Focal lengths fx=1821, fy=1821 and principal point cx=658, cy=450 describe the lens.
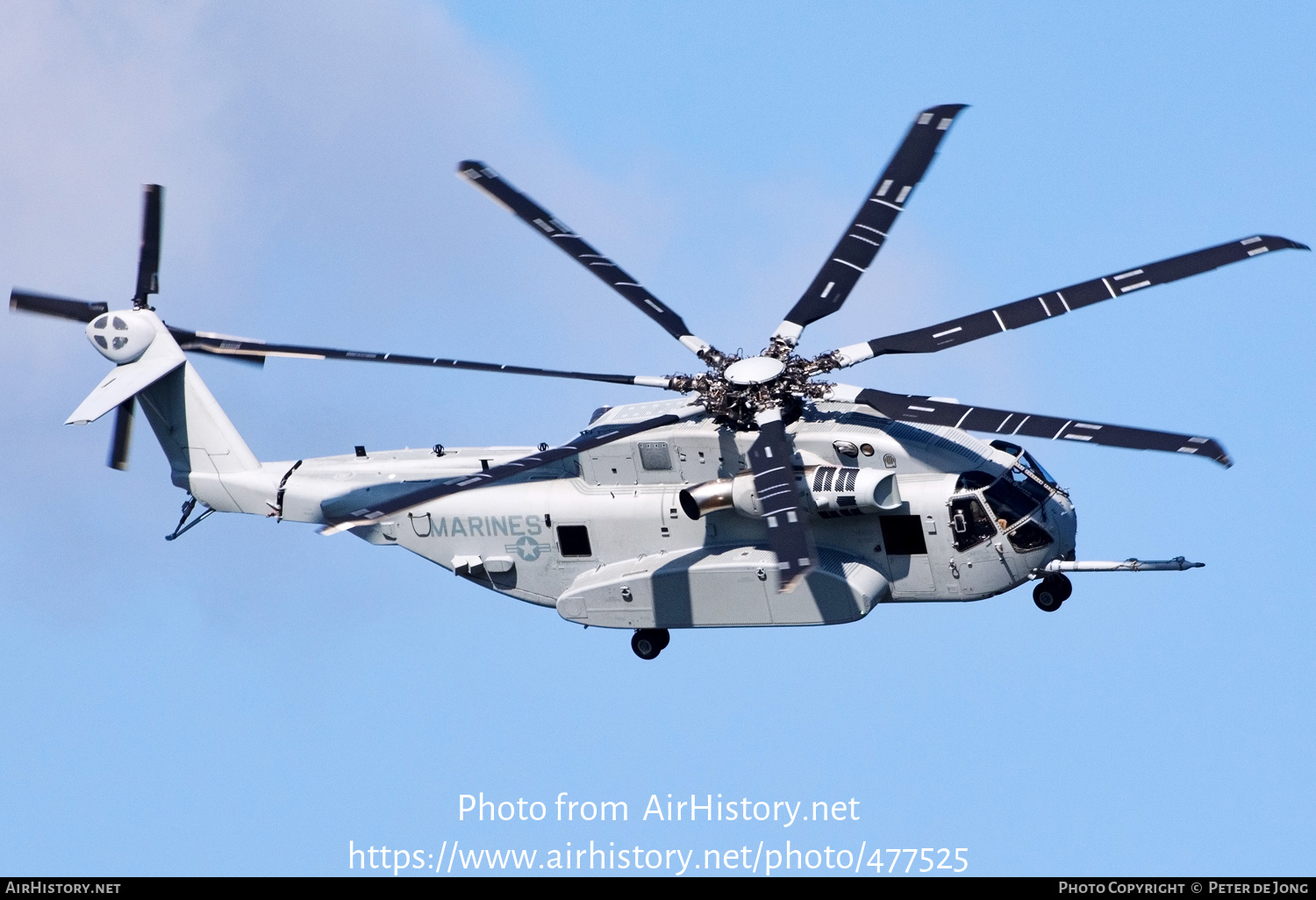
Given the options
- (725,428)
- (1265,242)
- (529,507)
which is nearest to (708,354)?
(725,428)

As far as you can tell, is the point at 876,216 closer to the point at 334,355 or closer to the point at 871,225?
the point at 871,225

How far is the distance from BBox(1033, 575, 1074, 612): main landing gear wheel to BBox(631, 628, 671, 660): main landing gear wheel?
25.6 feet

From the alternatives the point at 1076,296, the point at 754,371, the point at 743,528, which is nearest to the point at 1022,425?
the point at 1076,296

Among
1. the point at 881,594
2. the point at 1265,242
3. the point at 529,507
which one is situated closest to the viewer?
the point at 1265,242

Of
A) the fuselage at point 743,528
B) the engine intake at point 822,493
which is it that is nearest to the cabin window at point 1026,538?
the fuselage at point 743,528

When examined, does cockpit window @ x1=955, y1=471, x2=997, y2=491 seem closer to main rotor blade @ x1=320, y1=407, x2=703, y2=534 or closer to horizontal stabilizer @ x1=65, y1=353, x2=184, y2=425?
main rotor blade @ x1=320, y1=407, x2=703, y2=534

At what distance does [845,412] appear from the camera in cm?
3731

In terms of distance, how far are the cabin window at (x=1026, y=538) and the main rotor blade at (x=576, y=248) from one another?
23.5 feet

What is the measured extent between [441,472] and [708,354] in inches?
287

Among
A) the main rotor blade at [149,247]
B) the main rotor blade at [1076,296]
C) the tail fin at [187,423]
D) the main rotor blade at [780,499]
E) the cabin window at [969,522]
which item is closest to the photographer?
the main rotor blade at [780,499]

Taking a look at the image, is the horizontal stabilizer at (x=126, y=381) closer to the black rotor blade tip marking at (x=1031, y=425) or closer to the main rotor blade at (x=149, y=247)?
the main rotor blade at (x=149, y=247)

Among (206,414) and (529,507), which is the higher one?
(206,414)

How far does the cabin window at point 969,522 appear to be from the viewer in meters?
36.1
